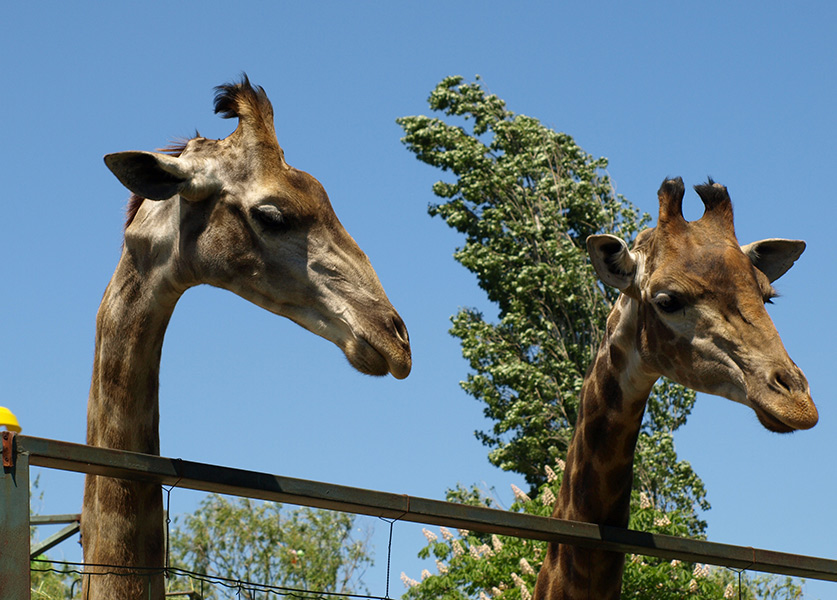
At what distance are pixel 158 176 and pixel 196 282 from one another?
455 mm

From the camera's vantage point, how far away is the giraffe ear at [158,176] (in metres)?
4.42

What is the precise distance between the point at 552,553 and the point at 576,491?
364 millimetres

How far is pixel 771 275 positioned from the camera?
20.5 ft

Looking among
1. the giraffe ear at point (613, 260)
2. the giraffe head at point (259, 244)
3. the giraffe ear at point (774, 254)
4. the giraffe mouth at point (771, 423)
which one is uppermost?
the giraffe ear at point (774, 254)

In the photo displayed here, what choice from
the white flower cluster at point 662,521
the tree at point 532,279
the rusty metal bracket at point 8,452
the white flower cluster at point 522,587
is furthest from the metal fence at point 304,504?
the tree at point 532,279

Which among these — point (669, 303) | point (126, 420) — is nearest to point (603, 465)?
point (669, 303)

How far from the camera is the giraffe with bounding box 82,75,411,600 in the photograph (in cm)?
427

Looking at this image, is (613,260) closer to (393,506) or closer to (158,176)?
(393,506)

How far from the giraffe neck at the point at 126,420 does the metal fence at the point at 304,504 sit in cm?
58

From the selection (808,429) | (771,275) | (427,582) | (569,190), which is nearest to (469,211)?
(569,190)

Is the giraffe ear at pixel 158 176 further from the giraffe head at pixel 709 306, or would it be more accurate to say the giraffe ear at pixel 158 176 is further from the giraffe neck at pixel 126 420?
the giraffe head at pixel 709 306

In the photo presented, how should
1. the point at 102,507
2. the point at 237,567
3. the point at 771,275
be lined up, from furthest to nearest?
the point at 237,567
the point at 771,275
the point at 102,507

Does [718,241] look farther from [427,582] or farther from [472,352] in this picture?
[472,352]

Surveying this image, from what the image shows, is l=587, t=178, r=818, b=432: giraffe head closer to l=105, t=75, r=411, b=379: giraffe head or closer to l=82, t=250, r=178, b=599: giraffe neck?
l=105, t=75, r=411, b=379: giraffe head
